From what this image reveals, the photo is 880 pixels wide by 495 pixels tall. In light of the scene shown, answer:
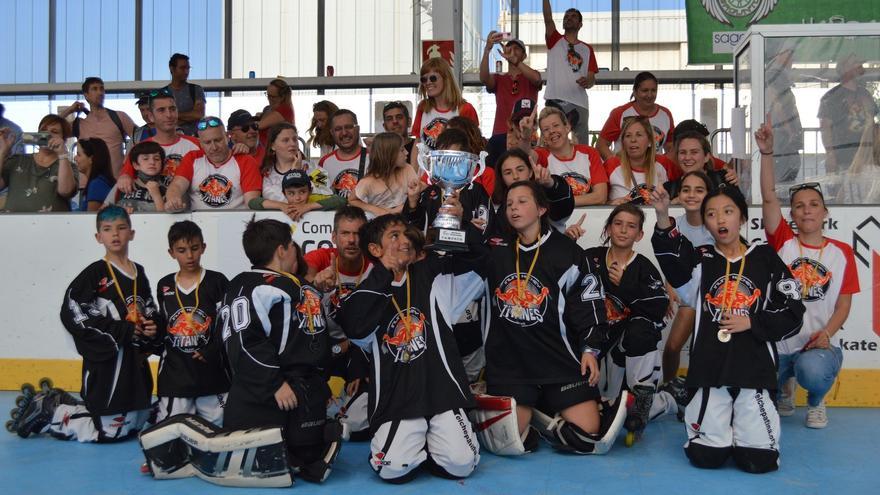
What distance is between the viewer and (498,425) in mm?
4484

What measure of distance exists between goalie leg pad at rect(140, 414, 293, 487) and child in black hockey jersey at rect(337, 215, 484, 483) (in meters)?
0.45

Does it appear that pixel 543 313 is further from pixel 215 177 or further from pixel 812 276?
pixel 215 177

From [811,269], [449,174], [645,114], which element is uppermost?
[645,114]

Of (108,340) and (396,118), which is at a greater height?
(396,118)

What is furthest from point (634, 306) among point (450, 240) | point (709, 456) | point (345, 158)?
point (345, 158)

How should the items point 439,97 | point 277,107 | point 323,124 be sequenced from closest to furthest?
point 439,97 < point 323,124 < point 277,107

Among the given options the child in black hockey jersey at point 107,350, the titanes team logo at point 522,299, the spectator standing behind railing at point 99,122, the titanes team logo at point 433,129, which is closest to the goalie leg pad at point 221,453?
the child in black hockey jersey at point 107,350

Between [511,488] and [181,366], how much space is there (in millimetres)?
2011

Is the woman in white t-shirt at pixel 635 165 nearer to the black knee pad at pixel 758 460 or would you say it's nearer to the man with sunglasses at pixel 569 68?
the black knee pad at pixel 758 460

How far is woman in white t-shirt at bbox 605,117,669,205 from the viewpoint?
5895mm

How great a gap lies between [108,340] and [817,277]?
3.94 meters

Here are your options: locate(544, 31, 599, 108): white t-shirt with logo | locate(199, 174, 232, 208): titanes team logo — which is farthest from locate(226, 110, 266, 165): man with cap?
locate(544, 31, 599, 108): white t-shirt with logo

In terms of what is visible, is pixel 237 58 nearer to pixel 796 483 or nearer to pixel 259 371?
pixel 259 371

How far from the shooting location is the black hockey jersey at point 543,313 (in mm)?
4590
